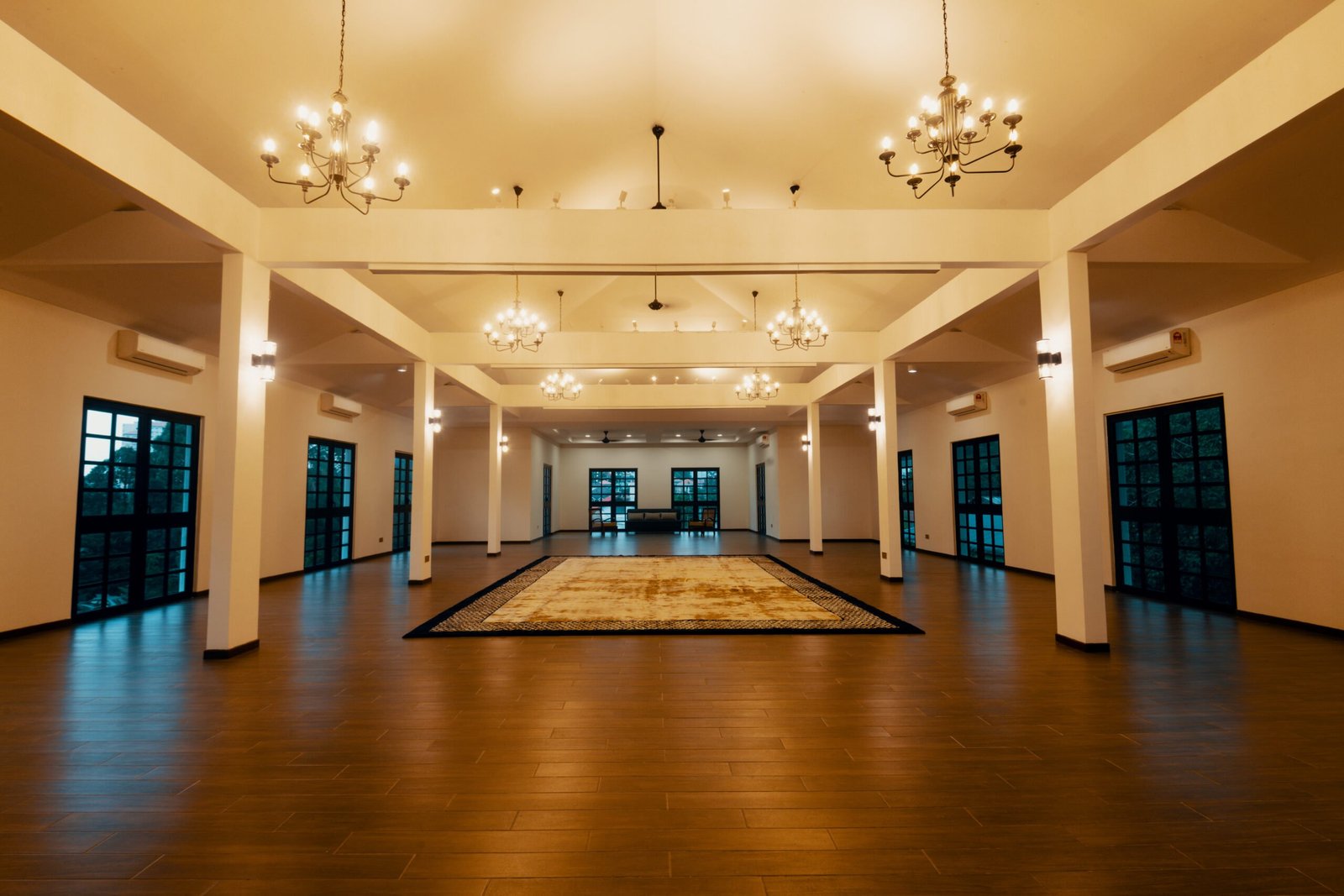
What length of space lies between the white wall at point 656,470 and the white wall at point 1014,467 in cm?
919

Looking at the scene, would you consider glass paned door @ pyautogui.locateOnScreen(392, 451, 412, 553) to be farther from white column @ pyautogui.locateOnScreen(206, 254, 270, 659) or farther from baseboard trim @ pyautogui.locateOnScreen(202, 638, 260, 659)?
baseboard trim @ pyautogui.locateOnScreen(202, 638, 260, 659)

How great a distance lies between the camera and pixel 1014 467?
9.85 metres

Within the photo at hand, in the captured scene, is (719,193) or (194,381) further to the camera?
(194,381)

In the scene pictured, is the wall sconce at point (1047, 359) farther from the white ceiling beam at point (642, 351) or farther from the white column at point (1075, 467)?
the white ceiling beam at point (642, 351)

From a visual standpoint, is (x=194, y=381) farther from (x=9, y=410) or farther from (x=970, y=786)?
(x=970, y=786)

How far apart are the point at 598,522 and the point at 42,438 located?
1600 centimetres

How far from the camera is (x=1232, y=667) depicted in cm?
432

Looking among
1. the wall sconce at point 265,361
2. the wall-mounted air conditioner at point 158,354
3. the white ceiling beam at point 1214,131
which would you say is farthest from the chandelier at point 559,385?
the white ceiling beam at point 1214,131

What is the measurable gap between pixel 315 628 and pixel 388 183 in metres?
4.23

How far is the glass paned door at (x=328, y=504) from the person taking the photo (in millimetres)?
10359

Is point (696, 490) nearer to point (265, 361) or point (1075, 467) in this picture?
point (1075, 467)

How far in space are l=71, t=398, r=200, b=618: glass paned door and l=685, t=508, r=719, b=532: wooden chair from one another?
1428cm

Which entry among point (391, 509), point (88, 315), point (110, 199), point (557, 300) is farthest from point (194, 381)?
point (391, 509)

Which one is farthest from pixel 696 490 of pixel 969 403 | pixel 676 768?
pixel 676 768
